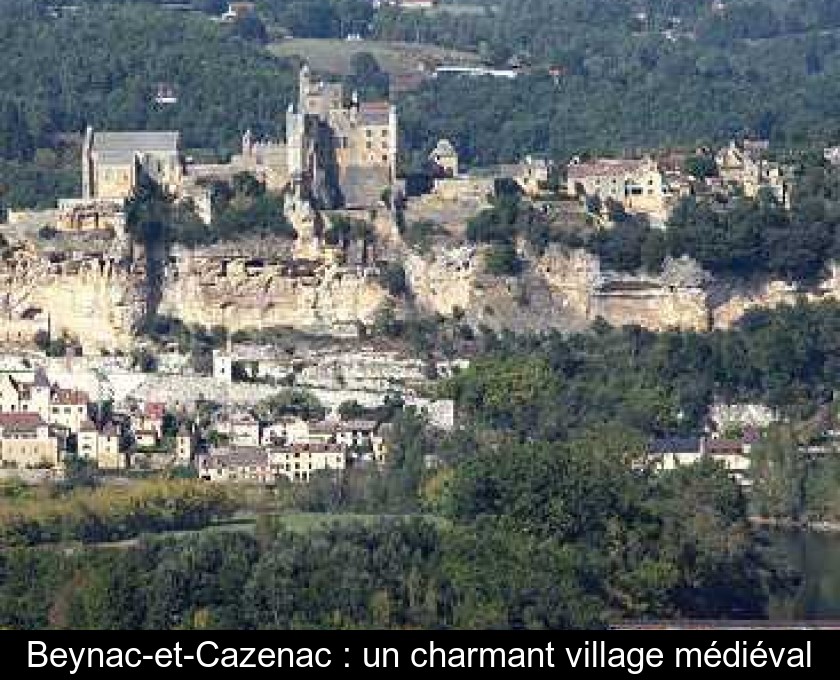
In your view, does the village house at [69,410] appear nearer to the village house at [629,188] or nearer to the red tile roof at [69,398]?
the red tile roof at [69,398]

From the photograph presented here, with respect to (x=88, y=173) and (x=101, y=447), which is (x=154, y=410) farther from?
(x=88, y=173)

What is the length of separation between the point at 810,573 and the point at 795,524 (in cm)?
467

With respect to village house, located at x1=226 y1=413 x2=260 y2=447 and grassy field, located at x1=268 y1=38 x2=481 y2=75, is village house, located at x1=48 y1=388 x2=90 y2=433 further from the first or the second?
grassy field, located at x1=268 y1=38 x2=481 y2=75

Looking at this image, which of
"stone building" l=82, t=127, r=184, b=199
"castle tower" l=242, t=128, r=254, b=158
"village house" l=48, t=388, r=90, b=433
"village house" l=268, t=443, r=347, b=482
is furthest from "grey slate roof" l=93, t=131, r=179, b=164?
"village house" l=268, t=443, r=347, b=482

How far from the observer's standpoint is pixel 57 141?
82.7 m

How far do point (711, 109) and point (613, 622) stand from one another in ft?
135

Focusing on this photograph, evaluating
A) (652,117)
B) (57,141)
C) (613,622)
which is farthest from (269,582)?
(652,117)

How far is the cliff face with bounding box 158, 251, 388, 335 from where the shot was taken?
235ft

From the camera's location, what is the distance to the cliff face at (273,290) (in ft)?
235

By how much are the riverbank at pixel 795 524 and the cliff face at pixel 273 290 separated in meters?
7.80

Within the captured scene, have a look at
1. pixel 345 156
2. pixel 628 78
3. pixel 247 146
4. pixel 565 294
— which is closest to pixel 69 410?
pixel 345 156

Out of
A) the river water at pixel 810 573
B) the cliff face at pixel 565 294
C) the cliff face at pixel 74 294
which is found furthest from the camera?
the cliff face at pixel 565 294

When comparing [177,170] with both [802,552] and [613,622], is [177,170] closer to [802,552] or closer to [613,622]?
[802,552]
